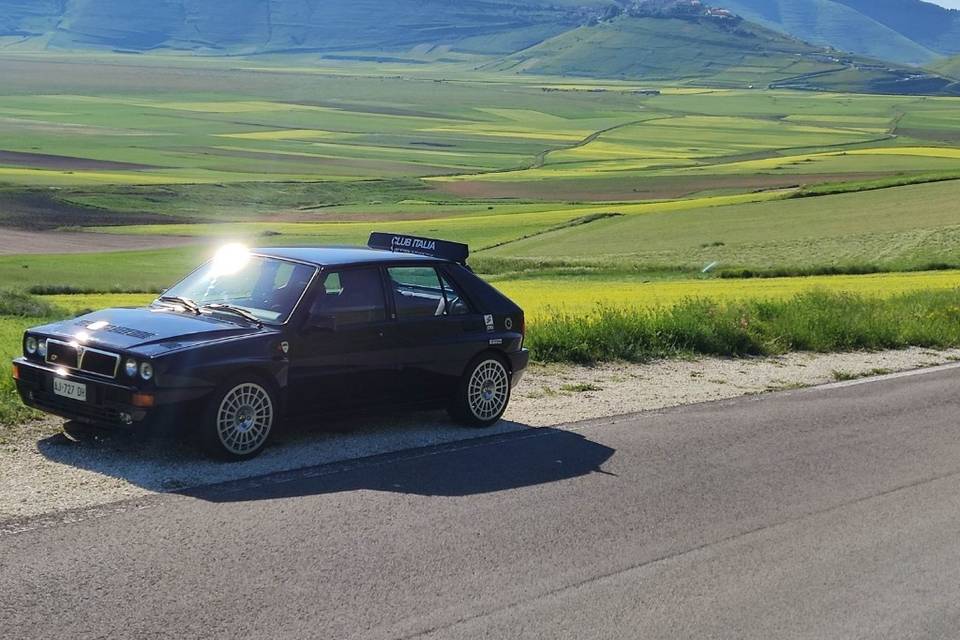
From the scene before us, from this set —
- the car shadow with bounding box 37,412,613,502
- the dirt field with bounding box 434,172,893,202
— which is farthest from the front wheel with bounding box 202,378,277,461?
the dirt field with bounding box 434,172,893,202

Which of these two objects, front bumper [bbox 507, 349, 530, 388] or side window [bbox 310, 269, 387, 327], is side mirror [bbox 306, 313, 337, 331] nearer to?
side window [bbox 310, 269, 387, 327]

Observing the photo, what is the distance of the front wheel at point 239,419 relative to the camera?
336 inches

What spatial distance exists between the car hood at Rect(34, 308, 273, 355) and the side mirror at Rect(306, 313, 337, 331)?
0.32m

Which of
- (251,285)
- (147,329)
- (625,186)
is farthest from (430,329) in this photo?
(625,186)

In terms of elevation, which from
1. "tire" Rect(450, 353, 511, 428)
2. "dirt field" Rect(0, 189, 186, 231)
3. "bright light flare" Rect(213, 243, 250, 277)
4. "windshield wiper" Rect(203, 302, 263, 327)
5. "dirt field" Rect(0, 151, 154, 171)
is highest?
"bright light flare" Rect(213, 243, 250, 277)

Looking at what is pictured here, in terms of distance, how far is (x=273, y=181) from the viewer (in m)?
85.6

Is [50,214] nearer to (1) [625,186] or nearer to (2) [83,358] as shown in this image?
(1) [625,186]

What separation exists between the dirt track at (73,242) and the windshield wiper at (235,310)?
42.2m

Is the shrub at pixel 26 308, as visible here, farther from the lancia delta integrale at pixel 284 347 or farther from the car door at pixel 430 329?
the car door at pixel 430 329

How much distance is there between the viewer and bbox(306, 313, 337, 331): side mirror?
9.24m

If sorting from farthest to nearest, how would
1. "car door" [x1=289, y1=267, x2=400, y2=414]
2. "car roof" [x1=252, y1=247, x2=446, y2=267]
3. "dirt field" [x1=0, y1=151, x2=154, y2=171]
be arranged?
"dirt field" [x1=0, y1=151, x2=154, y2=171]
"car roof" [x1=252, y1=247, x2=446, y2=267]
"car door" [x1=289, y1=267, x2=400, y2=414]

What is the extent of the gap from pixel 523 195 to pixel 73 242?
33.6 meters

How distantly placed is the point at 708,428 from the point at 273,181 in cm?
7705

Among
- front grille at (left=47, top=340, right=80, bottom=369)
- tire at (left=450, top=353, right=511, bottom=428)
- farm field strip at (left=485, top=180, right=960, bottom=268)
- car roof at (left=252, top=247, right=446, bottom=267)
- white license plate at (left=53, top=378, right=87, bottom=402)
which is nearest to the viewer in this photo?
white license plate at (left=53, top=378, right=87, bottom=402)
